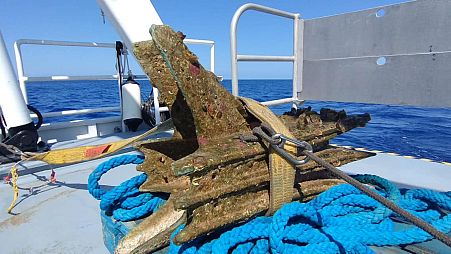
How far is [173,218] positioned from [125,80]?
144 inches

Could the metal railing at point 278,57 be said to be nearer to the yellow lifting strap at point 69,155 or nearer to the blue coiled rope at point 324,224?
the yellow lifting strap at point 69,155

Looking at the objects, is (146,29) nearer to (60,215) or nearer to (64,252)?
(60,215)

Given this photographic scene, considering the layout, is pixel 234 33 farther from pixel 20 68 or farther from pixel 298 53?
pixel 20 68

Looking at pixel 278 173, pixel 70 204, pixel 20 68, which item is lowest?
pixel 70 204

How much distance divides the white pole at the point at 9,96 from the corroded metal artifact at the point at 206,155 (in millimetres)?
2453

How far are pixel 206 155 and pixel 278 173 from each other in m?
0.26

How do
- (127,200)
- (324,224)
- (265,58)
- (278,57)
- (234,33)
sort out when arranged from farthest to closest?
(278,57) → (265,58) → (234,33) → (127,200) → (324,224)

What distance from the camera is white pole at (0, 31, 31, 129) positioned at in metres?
2.89

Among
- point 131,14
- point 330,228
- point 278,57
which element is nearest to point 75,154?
point 131,14

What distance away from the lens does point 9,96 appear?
115 inches

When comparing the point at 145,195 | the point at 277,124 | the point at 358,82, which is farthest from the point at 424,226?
the point at 358,82

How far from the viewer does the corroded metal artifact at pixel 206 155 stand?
35.3 inches

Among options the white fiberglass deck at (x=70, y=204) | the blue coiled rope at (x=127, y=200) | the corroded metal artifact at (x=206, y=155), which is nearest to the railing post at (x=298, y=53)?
the white fiberglass deck at (x=70, y=204)

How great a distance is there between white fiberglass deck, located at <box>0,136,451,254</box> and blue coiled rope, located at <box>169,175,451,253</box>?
3.03 feet
